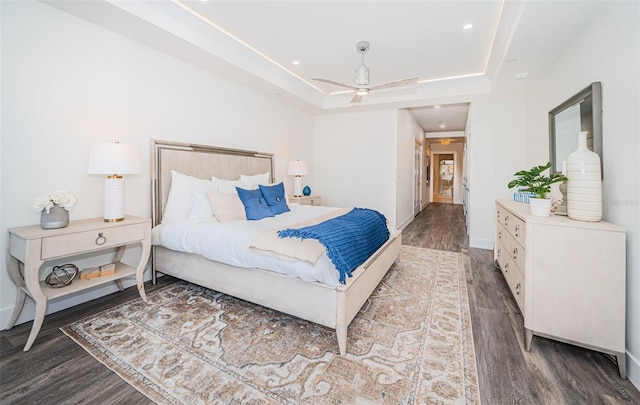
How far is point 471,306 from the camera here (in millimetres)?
2529

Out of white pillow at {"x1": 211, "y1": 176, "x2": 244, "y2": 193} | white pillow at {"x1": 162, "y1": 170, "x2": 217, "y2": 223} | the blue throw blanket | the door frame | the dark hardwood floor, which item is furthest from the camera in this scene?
the door frame

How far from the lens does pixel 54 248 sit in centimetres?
196

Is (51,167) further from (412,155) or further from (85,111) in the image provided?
(412,155)

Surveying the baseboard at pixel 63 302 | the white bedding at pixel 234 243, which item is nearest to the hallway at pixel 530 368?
the white bedding at pixel 234 243

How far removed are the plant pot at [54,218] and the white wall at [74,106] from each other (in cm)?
32

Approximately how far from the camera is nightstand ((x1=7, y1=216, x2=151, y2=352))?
188 centimetres

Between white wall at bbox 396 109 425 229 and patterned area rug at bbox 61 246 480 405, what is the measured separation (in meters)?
3.34

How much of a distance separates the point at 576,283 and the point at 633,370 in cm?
52

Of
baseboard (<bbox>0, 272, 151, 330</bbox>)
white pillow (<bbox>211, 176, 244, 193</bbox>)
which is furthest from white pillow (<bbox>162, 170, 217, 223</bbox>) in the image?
baseboard (<bbox>0, 272, 151, 330</bbox>)

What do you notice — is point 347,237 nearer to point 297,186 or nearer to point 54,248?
point 54,248

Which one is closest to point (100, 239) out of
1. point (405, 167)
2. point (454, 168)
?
A: point (405, 167)

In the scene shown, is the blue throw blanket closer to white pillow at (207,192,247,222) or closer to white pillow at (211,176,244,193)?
white pillow at (207,192,247,222)

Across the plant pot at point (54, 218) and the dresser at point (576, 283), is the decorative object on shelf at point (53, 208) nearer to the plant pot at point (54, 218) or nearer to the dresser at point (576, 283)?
the plant pot at point (54, 218)

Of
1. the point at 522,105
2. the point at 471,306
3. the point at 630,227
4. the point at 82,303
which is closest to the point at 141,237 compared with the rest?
the point at 82,303
